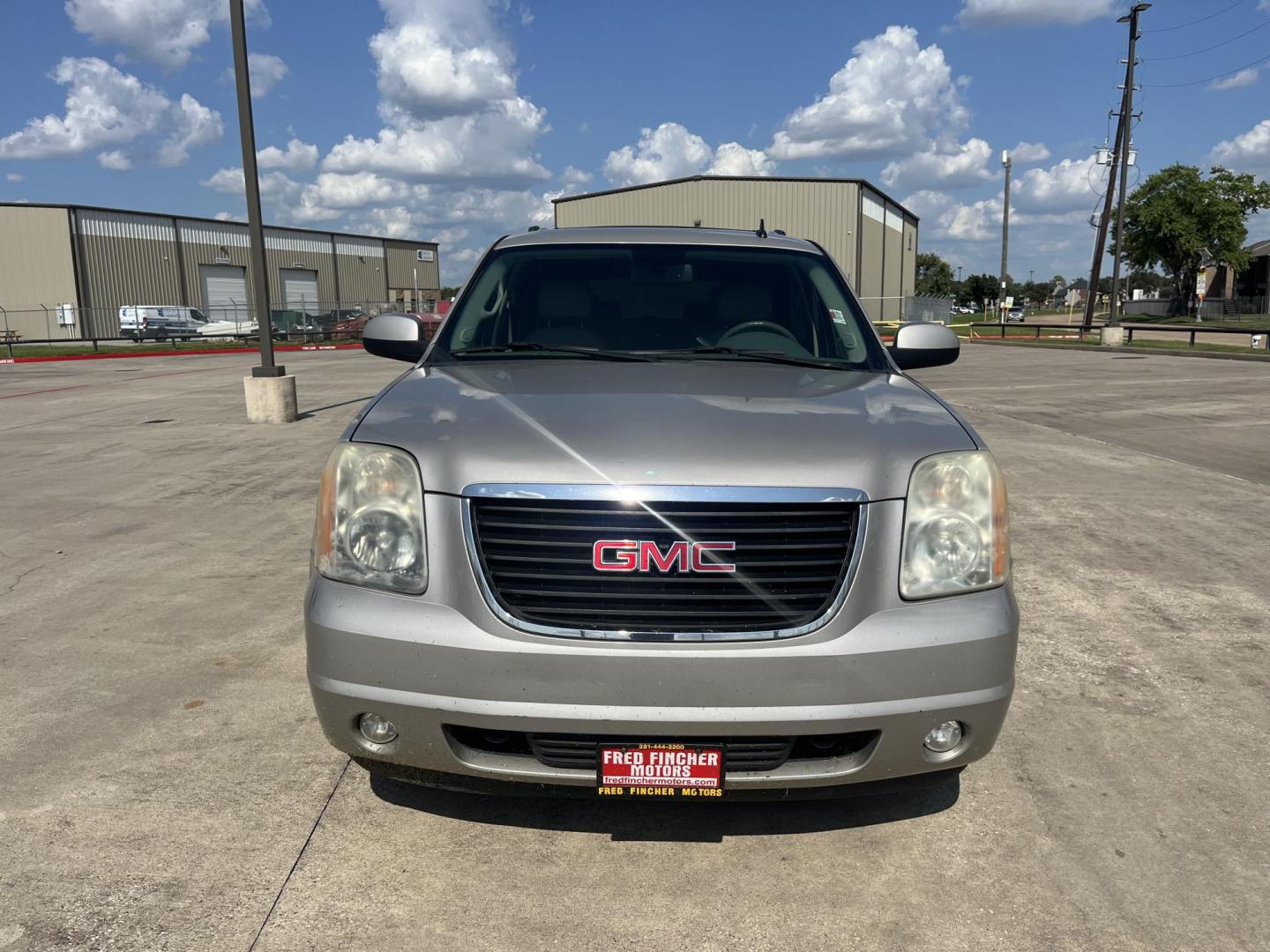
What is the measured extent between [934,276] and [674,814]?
148809 mm

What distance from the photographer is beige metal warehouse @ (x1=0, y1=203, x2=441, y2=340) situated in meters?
48.8

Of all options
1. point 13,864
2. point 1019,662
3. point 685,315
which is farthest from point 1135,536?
point 13,864

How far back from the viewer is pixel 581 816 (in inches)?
116

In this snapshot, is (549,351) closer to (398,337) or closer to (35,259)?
(398,337)

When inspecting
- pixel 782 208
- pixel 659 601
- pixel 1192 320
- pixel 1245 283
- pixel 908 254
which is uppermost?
pixel 782 208

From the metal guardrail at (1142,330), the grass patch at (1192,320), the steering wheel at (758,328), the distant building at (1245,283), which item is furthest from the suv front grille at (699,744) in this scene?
the distant building at (1245,283)

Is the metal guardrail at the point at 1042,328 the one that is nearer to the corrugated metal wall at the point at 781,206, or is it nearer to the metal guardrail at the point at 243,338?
the corrugated metal wall at the point at 781,206

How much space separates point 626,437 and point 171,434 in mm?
10165

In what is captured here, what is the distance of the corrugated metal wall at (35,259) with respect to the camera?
48.9m

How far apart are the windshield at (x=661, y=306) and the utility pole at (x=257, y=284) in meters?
8.28

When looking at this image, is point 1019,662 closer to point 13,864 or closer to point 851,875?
point 851,875

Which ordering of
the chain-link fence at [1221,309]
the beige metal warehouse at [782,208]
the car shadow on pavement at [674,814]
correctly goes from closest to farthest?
the car shadow on pavement at [674,814] < the beige metal warehouse at [782,208] < the chain-link fence at [1221,309]

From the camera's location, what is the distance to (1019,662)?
4188 millimetres

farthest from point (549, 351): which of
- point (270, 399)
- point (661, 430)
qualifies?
point (270, 399)
